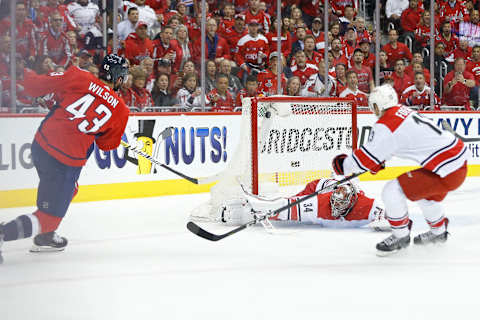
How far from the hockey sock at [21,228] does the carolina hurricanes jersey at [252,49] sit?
417 centimetres

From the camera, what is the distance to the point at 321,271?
10.5ft

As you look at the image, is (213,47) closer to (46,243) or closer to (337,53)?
(337,53)

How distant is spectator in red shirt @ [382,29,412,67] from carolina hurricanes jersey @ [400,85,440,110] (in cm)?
38

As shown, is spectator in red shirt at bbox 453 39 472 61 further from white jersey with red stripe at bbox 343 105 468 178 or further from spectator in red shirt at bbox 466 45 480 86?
white jersey with red stripe at bbox 343 105 468 178

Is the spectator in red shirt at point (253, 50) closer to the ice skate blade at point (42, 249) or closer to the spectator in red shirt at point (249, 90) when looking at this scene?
the spectator in red shirt at point (249, 90)

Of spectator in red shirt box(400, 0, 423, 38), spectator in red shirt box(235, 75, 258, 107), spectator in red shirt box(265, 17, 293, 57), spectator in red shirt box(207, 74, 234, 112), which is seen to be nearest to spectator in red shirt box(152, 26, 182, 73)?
spectator in red shirt box(207, 74, 234, 112)

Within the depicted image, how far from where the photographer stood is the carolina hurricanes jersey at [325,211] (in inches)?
172

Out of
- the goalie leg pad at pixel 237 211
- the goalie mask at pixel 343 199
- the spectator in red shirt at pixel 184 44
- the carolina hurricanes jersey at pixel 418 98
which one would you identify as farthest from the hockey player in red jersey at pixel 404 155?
the carolina hurricanes jersey at pixel 418 98

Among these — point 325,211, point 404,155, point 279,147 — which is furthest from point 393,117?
point 279,147

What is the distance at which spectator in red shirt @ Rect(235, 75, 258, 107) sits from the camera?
695 centimetres

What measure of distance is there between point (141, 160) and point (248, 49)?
6.64ft

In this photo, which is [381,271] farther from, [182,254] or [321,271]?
[182,254]

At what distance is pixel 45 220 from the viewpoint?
11.5 ft

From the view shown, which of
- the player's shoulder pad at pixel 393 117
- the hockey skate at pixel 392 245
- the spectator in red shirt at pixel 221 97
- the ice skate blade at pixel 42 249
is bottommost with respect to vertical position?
the ice skate blade at pixel 42 249
